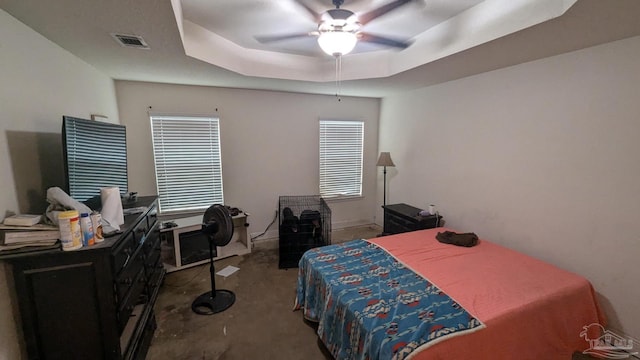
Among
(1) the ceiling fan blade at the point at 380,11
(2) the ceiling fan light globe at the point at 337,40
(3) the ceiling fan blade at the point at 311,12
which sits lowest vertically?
(2) the ceiling fan light globe at the point at 337,40

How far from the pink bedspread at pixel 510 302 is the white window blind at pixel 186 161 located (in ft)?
9.44

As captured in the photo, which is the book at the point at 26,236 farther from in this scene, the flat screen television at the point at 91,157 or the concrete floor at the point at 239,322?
the concrete floor at the point at 239,322

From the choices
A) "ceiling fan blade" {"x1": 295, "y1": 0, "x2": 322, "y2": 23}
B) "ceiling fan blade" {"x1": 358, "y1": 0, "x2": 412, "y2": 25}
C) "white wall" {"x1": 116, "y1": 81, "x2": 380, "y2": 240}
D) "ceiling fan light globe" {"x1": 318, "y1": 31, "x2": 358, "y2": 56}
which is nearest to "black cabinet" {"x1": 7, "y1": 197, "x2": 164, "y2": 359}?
"ceiling fan light globe" {"x1": 318, "y1": 31, "x2": 358, "y2": 56}

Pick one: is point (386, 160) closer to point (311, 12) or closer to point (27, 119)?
point (311, 12)

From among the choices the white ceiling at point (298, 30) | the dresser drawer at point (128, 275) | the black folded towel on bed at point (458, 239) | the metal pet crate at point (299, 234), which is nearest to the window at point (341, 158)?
the metal pet crate at point (299, 234)

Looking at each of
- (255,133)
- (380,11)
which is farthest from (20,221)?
(255,133)

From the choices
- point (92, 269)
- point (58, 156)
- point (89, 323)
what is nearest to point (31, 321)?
point (89, 323)

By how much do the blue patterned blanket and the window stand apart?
213 cm

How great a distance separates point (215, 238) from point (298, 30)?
2.16 m

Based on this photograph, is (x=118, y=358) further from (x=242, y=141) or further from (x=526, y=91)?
(x=526, y=91)

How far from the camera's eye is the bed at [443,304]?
1464 millimetres

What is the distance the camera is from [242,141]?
3844 mm

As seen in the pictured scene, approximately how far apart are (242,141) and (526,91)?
3.51 m

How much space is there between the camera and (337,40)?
1.80 m
